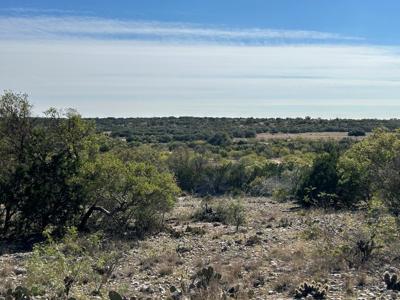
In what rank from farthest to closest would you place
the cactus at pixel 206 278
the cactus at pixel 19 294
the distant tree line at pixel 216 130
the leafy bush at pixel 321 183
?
the distant tree line at pixel 216 130, the leafy bush at pixel 321 183, the cactus at pixel 206 278, the cactus at pixel 19 294

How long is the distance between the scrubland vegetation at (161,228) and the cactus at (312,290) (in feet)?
0.11

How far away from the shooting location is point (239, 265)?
16.3 metres

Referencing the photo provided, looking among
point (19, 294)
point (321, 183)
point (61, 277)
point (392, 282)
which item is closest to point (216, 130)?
point (321, 183)

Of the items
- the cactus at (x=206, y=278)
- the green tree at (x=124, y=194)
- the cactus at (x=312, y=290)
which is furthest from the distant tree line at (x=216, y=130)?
the cactus at (x=312, y=290)

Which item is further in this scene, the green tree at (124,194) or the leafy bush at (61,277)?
the green tree at (124,194)

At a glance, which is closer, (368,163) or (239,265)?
(239,265)

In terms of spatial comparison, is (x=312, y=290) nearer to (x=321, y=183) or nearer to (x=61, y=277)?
(x=61, y=277)

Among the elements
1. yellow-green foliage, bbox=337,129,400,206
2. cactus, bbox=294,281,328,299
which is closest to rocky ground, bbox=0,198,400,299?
cactus, bbox=294,281,328,299

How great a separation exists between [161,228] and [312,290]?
1114 cm

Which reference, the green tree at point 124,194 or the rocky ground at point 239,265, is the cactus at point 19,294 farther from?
the green tree at point 124,194

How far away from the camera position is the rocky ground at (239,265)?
13.6 meters

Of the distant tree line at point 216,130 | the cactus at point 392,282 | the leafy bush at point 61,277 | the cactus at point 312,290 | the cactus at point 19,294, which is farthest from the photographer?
the distant tree line at point 216,130

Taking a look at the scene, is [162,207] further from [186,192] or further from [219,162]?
[219,162]

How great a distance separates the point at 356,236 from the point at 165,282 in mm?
5710
